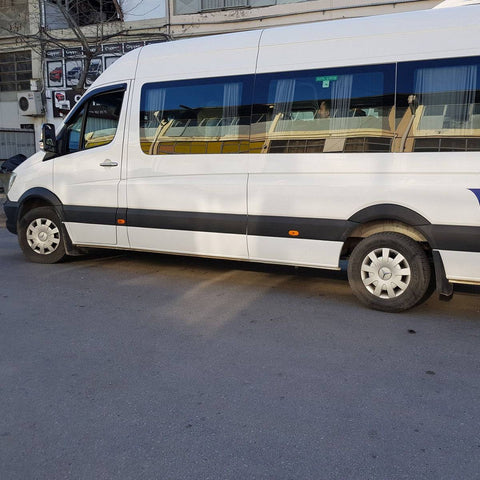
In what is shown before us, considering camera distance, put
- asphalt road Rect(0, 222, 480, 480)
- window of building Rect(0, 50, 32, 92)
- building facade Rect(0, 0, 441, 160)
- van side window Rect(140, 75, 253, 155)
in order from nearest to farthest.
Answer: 1. asphalt road Rect(0, 222, 480, 480)
2. van side window Rect(140, 75, 253, 155)
3. building facade Rect(0, 0, 441, 160)
4. window of building Rect(0, 50, 32, 92)

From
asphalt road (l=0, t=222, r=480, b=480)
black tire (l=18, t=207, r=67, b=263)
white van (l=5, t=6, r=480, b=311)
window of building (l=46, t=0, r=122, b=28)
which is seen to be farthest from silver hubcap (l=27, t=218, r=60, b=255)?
window of building (l=46, t=0, r=122, b=28)

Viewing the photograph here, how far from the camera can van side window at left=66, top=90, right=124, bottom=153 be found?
5953mm

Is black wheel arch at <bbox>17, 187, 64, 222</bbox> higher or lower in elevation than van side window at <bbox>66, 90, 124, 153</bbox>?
lower

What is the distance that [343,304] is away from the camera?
195 inches

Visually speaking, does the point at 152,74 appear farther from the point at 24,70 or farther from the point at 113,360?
the point at 24,70

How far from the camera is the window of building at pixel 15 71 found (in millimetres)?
18250

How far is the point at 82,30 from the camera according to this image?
16328mm

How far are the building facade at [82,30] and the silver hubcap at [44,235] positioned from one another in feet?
23.5

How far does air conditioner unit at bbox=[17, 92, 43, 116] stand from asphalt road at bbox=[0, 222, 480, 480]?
13.9m

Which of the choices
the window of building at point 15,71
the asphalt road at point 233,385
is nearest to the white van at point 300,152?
the asphalt road at point 233,385

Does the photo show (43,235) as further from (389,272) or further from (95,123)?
(389,272)

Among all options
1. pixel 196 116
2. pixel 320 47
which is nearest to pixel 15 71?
pixel 196 116

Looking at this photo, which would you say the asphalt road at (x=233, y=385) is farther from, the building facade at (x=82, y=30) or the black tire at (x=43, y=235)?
the building facade at (x=82, y=30)

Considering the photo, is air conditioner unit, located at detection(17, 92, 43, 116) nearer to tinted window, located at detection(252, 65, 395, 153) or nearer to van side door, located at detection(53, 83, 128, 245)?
van side door, located at detection(53, 83, 128, 245)
